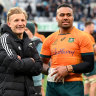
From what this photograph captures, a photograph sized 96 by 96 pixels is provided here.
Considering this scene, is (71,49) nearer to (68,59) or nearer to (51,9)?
(68,59)

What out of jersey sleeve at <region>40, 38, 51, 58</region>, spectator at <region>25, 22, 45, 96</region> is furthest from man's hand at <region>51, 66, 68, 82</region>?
spectator at <region>25, 22, 45, 96</region>

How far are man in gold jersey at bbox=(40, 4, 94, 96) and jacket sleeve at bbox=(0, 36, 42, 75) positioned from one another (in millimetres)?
422

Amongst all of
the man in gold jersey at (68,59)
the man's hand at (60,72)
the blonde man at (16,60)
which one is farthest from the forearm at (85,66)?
the blonde man at (16,60)

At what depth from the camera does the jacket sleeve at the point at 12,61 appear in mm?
2947

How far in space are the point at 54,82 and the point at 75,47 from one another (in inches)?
20.8

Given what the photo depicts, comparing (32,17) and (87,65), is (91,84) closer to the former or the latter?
(87,65)

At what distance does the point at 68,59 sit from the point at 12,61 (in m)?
0.80

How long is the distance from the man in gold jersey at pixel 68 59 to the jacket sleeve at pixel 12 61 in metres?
0.42

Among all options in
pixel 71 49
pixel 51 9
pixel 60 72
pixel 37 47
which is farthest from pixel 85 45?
pixel 51 9

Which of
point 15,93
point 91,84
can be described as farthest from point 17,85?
point 91,84

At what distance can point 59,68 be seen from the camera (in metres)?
3.32

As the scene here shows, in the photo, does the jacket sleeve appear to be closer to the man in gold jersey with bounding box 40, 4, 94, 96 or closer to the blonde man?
the blonde man

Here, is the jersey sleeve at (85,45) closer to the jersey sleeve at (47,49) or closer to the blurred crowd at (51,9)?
the jersey sleeve at (47,49)

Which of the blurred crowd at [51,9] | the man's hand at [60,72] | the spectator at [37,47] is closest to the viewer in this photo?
the man's hand at [60,72]
